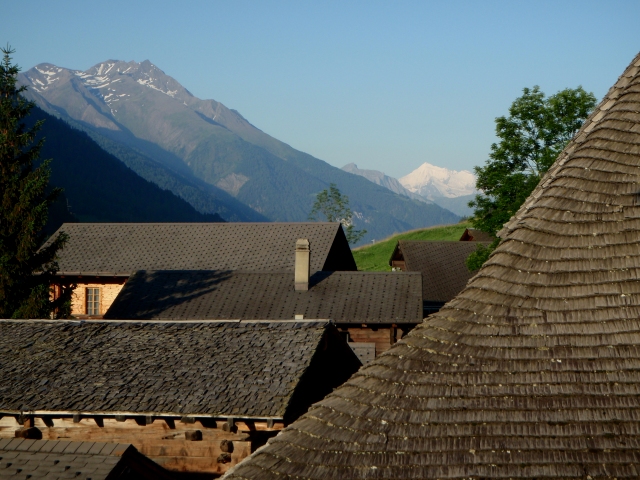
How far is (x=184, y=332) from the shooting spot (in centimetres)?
1672

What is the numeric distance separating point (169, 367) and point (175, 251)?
25.6 meters

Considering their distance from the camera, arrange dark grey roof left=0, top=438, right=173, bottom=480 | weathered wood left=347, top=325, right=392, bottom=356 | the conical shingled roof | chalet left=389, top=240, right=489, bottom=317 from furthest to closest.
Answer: chalet left=389, top=240, right=489, bottom=317, weathered wood left=347, top=325, right=392, bottom=356, dark grey roof left=0, top=438, right=173, bottom=480, the conical shingled roof

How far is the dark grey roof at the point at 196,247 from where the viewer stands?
38000 millimetres

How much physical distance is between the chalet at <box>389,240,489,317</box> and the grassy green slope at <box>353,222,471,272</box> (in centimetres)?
1373

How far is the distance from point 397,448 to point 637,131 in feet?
11.4

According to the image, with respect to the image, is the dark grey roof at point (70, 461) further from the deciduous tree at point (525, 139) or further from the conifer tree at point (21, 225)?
the deciduous tree at point (525, 139)

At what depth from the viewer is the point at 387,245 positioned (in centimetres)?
7025

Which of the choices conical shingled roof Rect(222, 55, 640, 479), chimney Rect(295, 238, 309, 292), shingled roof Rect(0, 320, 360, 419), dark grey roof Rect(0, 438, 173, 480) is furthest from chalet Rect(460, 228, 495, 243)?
conical shingled roof Rect(222, 55, 640, 479)

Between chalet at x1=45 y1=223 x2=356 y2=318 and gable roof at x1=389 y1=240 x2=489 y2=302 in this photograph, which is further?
gable roof at x1=389 y1=240 x2=489 y2=302

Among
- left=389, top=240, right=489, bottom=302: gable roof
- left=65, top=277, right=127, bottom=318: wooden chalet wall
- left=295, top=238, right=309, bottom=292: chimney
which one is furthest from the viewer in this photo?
left=389, top=240, right=489, bottom=302: gable roof

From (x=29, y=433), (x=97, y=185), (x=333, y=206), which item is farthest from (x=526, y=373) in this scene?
(x=97, y=185)

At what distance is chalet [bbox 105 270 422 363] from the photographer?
90.5 ft

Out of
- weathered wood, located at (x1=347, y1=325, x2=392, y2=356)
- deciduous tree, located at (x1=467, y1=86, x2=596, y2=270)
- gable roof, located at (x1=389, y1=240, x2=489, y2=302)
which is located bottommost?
weathered wood, located at (x1=347, y1=325, x2=392, y2=356)

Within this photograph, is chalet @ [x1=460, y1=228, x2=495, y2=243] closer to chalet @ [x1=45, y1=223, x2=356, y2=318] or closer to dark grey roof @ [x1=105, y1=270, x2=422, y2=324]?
chalet @ [x1=45, y1=223, x2=356, y2=318]
